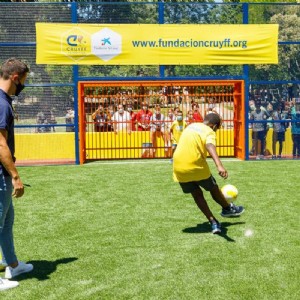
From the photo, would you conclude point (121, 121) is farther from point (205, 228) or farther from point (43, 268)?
point (43, 268)

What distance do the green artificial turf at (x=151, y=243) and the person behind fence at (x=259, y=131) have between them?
445 cm

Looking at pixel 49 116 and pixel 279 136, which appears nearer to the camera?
pixel 49 116

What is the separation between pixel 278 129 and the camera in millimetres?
16406

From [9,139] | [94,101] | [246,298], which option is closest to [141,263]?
[246,298]

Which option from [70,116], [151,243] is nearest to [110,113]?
[70,116]

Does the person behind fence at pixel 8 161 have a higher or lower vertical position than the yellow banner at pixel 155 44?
lower

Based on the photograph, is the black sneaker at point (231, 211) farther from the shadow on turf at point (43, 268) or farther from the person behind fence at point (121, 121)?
the person behind fence at point (121, 121)

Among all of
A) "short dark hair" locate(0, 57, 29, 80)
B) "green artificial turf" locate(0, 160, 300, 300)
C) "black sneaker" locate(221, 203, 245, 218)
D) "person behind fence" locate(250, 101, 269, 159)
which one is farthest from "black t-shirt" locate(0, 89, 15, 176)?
"person behind fence" locate(250, 101, 269, 159)

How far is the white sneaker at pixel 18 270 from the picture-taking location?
557 centimetres

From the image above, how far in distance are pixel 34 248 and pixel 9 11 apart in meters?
9.99

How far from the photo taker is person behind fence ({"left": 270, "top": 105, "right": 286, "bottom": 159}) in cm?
1634

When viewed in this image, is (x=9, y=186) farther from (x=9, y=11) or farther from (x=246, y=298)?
(x=9, y=11)

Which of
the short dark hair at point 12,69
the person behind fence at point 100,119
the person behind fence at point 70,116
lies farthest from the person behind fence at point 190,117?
the short dark hair at point 12,69

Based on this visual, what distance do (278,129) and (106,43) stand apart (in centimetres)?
552
